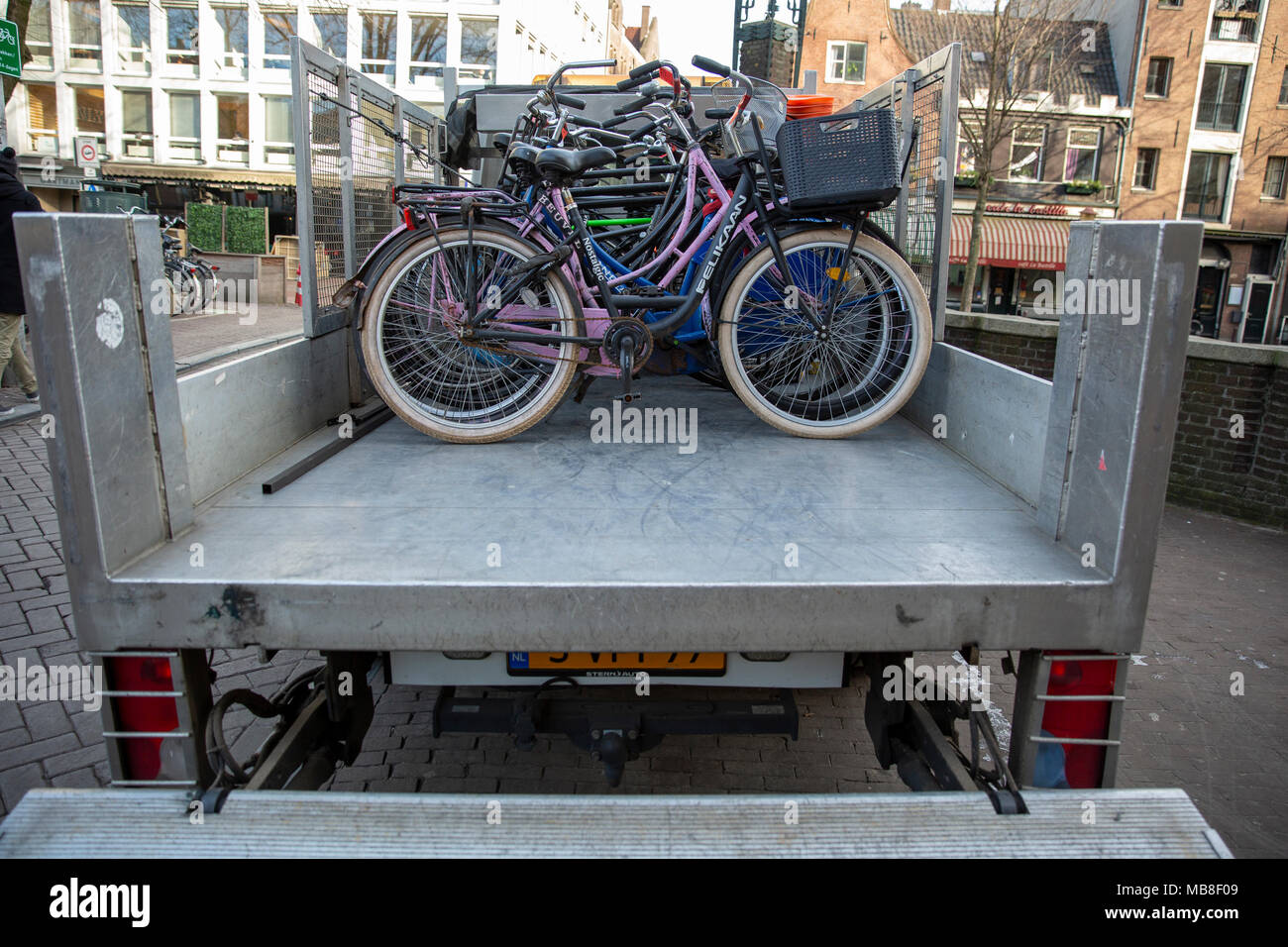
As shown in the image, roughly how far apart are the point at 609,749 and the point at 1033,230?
34.5 metres

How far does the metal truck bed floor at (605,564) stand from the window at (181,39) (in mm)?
42073

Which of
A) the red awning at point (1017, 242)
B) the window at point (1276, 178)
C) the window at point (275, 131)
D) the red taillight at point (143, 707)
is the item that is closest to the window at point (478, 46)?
the window at point (275, 131)

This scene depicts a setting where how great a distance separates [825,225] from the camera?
11.7 ft

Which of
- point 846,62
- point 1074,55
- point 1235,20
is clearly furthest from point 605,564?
point 1235,20

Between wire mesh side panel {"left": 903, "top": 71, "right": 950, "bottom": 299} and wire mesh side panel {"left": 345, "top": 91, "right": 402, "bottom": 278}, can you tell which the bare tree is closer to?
wire mesh side panel {"left": 903, "top": 71, "right": 950, "bottom": 299}

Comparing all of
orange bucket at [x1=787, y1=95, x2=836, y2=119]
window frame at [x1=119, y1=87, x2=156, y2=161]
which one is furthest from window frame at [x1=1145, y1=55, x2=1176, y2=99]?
window frame at [x1=119, y1=87, x2=156, y2=161]

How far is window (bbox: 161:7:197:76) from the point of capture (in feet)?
121

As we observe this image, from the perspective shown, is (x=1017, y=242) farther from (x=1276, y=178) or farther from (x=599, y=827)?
(x=599, y=827)

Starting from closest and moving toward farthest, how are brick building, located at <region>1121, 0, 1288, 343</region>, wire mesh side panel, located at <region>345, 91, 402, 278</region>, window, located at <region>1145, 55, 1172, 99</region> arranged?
1. wire mesh side panel, located at <region>345, 91, 402, 278</region>
2. brick building, located at <region>1121, 0, 1288, 343</region>
3. window, located at <region>1145, 55, 1172, 99</region>

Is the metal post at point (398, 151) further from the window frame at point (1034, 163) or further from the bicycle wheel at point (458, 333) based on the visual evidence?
the window frame at point (1034, 163)

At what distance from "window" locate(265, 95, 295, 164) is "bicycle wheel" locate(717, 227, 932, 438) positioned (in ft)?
126

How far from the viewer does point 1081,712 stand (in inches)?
84.1

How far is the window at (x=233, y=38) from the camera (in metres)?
37.0
